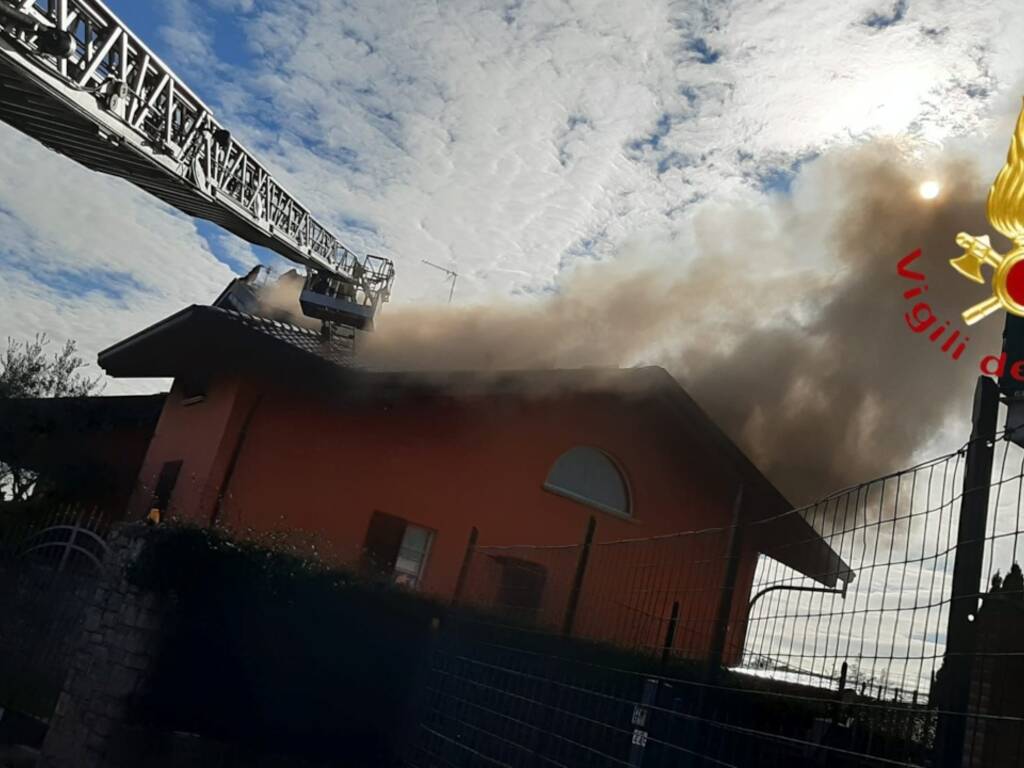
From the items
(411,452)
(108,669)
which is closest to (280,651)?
(108,669)

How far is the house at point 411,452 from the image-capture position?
12156 millimetres

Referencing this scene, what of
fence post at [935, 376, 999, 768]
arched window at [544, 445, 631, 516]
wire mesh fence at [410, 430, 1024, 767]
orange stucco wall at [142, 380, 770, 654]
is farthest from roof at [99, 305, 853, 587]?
fence post at [935, 376, 999, 768]

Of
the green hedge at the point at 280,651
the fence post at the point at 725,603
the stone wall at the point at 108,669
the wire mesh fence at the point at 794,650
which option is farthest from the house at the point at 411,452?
the fence post at the point at 725,603

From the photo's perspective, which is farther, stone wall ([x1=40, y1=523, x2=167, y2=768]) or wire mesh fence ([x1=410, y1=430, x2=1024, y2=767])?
stone wall ([x1=40, y1=523, x2=167, y2=768])

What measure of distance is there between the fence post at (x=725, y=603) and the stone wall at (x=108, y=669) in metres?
4.60

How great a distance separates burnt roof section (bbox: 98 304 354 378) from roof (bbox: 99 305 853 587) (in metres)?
0.01

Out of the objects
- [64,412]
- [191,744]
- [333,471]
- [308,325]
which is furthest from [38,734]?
[308,325]

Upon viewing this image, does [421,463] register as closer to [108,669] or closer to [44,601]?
[44,601]

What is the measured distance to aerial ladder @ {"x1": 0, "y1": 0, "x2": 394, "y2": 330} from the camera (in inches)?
350

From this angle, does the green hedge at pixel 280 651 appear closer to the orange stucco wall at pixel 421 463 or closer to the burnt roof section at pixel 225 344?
the orange stucco wall at pixel 421 463

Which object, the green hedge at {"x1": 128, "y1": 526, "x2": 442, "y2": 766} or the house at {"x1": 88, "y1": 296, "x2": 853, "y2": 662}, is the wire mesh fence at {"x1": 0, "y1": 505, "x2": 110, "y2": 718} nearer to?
the house at {"x1": 88, "y1": 296, "x2": 853, "y2": 662}

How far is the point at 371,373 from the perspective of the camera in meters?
12.0

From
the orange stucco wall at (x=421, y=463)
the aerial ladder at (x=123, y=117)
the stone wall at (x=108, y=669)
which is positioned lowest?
the stone wall at (x=108, y=669)

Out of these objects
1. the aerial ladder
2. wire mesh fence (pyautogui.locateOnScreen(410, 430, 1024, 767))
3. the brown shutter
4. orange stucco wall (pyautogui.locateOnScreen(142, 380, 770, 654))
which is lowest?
wire mesh fence (pyautogui.locateOnScreen(410, 430, 1024, 767))
